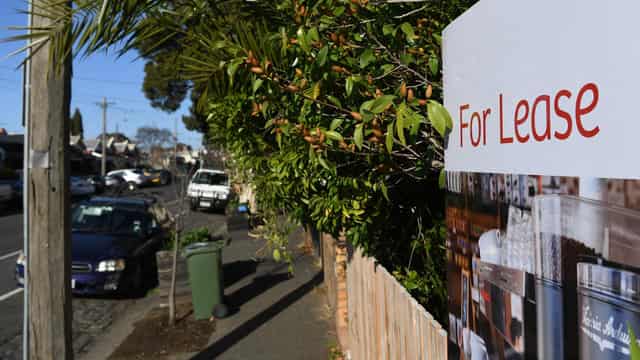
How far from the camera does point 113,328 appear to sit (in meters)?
7.87

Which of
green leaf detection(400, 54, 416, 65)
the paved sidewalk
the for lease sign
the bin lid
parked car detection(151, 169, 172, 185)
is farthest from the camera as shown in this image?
parked car detection(151, 169, 172, 185)

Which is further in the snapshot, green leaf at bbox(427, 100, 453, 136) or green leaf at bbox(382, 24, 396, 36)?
green leaf at bbox(382, 24, 396, 36)

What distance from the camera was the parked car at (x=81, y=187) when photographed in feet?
114

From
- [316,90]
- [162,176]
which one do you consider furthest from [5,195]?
[316,90]

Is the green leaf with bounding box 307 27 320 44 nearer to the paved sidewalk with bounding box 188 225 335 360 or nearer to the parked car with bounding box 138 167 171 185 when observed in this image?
the paved sidewalk with bounding box 188 225 335 360

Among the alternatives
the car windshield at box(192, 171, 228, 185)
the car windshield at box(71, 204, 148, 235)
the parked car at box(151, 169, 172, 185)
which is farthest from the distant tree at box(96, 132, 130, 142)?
the car windshield at box(71, 204, 148, 235)

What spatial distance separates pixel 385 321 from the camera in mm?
3525

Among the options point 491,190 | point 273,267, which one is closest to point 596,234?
point 491,190

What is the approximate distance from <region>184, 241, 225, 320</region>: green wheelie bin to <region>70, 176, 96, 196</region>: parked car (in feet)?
94.8

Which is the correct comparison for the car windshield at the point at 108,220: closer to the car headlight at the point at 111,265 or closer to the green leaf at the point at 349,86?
the car headlight at the point at 111,265

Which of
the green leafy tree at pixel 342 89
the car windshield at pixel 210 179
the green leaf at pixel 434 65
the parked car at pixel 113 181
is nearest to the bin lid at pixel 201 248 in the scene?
the green leafy tree at pixel 342 89

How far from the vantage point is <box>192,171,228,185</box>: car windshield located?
82.8ft

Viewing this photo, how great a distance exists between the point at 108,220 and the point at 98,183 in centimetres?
3155

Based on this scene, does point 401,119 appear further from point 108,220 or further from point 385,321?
point 108,220
